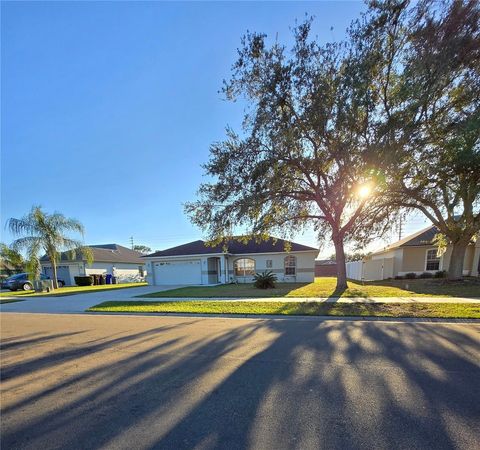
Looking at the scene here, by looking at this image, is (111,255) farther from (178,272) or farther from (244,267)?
(244,267)

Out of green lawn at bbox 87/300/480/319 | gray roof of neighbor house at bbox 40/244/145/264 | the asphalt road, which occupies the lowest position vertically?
green lawn at bbox 87/300/480/319

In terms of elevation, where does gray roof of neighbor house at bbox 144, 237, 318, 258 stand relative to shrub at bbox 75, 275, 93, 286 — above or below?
above

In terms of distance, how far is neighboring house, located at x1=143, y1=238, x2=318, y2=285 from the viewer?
74.2 feet

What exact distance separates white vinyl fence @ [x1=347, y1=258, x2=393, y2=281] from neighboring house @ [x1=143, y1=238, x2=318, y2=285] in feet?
23.3


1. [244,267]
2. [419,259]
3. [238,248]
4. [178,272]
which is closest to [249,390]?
[244,267]

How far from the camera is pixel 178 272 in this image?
24328 mm

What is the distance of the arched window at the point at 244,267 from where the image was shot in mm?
23812

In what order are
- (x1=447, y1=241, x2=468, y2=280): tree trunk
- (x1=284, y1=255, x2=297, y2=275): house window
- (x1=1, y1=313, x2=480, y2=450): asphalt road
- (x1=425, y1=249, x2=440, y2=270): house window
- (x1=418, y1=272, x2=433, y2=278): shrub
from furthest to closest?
1. (x1=284, y1=255, x2=297, y2=275): house window
2. (x1=425, y1=249, x2=440, y2=270): house window
3. (x1=418, y1=272, x2=433, y2=278): shrub
4. (x1=447, y1=241, x2=468, y2=280): tree trunk
5. (x1=1, y1=313, x2=480, y2=450): asphalt road

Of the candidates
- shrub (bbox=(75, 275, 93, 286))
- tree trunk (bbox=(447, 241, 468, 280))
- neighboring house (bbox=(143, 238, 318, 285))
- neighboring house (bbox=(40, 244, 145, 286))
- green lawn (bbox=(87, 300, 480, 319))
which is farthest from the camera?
neighboring house (bbox=(40, 244, 145, 286))

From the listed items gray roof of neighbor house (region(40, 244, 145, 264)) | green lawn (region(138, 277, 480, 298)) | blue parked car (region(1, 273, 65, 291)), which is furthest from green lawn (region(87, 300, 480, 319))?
gray roof of neighbor house (region(40, 244, 145, 264))

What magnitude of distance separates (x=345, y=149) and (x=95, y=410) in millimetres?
10857

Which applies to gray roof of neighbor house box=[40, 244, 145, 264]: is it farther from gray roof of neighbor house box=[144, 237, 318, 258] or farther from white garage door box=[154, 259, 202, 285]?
gray roof of neighbor house box=[144, 237, 318, 258]

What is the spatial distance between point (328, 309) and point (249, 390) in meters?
6.15

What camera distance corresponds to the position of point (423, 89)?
8.92 meters
